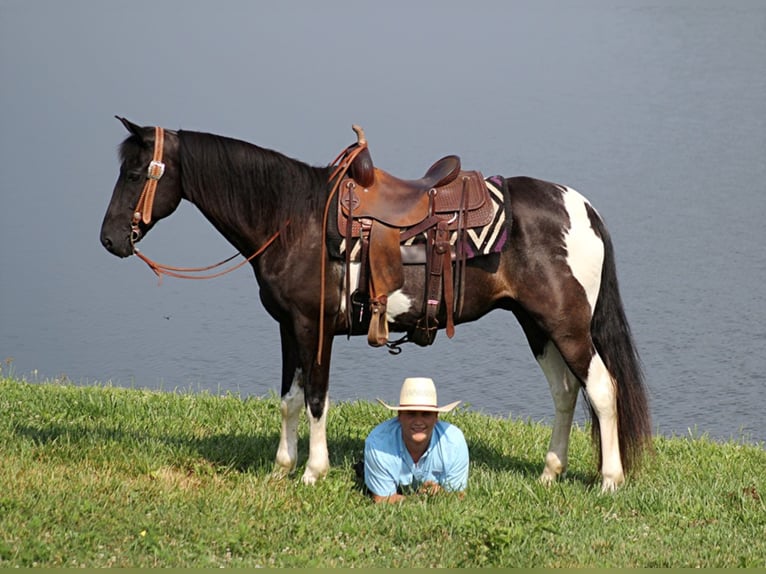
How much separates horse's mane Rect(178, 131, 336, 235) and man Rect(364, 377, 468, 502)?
1.23 metres

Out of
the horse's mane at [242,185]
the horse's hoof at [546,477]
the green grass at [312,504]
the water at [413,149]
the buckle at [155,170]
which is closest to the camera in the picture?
the green grass at [312,504]

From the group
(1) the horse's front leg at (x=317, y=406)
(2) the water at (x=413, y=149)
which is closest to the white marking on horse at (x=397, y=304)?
(1) the horse's front leg at (x=317, y=406)

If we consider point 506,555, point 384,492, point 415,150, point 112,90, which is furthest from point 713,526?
point 112,90

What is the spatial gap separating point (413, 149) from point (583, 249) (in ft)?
44.4

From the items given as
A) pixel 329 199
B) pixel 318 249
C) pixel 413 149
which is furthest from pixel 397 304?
pixel 413 149

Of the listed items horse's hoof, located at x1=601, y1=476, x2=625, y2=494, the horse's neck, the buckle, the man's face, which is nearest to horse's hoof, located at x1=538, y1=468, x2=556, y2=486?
horse's hoof, located at x1=601, y1=476, x2=625, y2=494

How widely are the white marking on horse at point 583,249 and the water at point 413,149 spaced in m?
3.74

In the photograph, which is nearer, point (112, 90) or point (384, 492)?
point (384, 492)

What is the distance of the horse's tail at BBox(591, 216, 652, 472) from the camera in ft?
23.9

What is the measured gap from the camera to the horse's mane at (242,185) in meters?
7.00

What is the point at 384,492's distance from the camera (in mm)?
6746

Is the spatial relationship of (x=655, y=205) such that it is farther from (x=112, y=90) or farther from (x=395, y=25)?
(x=395, y=25)

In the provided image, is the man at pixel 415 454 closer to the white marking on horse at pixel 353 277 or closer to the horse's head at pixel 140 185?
the white marking on horse at pixel 353 277

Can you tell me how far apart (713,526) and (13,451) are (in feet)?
13.3
